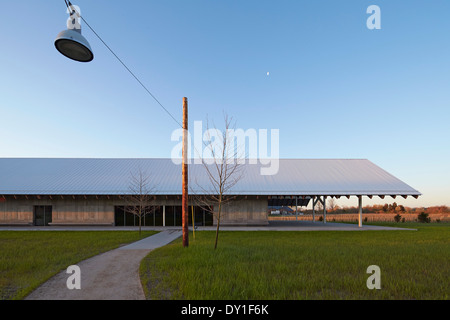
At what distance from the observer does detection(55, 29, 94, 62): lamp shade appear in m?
5.52

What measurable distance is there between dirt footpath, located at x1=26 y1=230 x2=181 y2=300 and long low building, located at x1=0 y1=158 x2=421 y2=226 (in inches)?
499

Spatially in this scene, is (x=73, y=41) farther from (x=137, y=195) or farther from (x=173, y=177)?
(x=173, y=177)

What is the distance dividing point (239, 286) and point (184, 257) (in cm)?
346

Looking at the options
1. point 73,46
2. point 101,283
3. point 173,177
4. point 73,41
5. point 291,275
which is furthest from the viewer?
point 173,177

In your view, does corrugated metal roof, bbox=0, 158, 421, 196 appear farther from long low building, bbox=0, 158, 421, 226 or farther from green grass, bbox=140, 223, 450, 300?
green grass, bbox=140, 223, 450, 300

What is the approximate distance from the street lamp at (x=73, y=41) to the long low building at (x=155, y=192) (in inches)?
625

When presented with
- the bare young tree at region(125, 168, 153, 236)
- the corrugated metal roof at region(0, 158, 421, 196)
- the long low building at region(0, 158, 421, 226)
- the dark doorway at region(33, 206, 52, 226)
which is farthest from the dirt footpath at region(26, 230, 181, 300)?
the dark doorway at region(33, 206, 52, 226)

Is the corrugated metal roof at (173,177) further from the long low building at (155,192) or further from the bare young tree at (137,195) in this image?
the bare young tree at (137,195)

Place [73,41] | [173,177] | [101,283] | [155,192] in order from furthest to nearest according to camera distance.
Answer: [173,177], [155,192], [101,283], [73,41]

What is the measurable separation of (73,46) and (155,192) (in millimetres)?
17058

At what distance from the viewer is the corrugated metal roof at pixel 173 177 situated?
2177 cm

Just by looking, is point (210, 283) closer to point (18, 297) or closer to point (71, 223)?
point (18, 297)

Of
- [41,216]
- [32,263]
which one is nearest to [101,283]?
[32,263]

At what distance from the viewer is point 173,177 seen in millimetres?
24453
